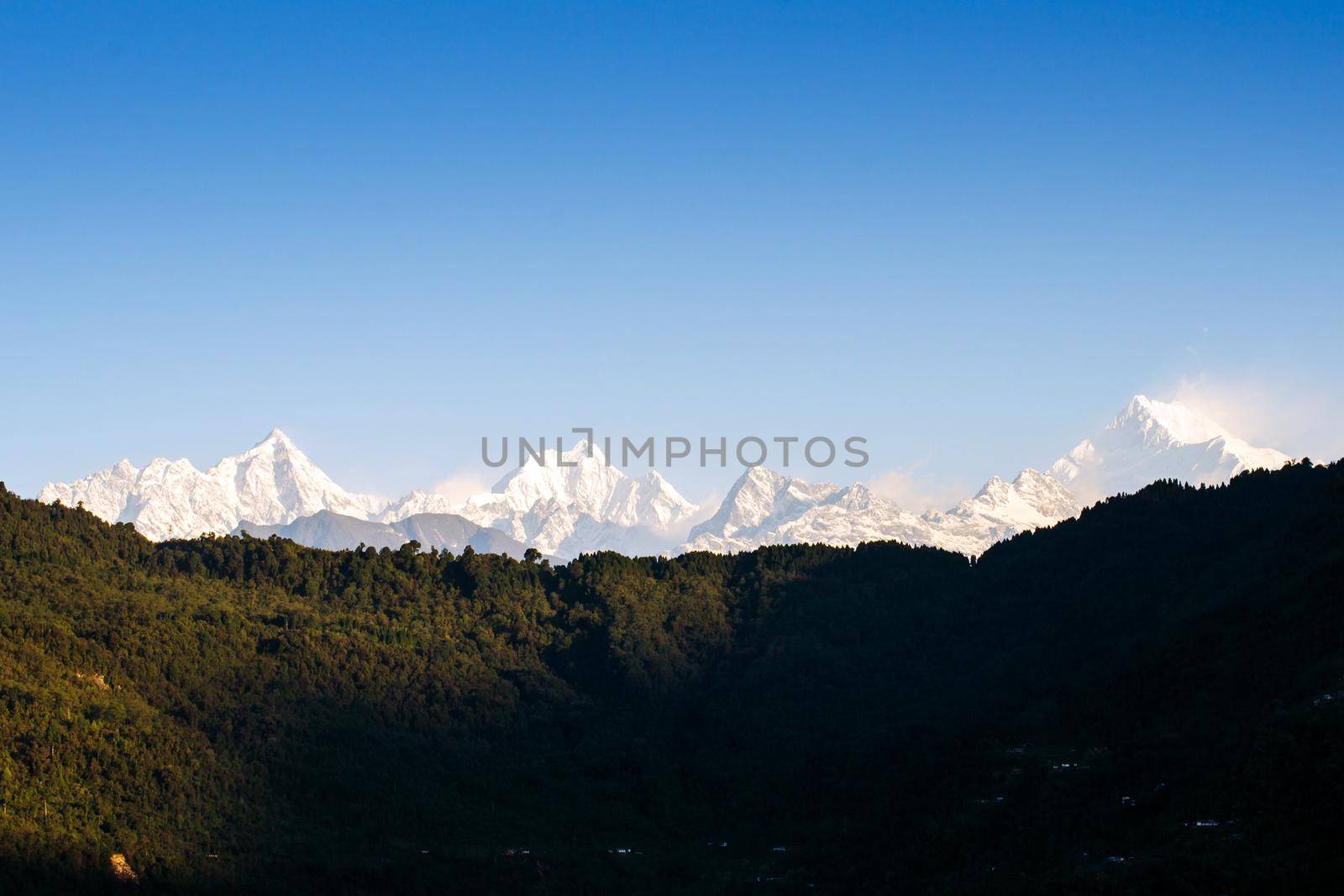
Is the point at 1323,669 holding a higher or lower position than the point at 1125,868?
higher

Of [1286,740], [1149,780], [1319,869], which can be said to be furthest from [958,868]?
[1319,869]

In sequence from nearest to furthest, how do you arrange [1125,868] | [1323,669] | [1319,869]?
[1319,869], [1125,868], [1323,669]

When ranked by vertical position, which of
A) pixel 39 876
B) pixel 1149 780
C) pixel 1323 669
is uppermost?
pixel 1323 669

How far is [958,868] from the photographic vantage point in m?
197

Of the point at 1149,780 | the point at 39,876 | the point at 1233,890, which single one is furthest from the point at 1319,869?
the point at 39,876

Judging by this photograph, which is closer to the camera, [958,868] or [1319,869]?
[1319,869]

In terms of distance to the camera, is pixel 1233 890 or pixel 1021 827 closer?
pixel 1233 890

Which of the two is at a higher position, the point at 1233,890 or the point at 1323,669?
the point at 1323,669

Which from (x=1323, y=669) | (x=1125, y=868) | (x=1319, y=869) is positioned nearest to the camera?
(x=1319, y=869)

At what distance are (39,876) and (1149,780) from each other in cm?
14368

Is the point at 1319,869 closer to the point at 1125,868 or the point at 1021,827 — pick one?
the point at 1125,868

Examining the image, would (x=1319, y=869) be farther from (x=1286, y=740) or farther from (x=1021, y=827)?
(x=1021, y=827)

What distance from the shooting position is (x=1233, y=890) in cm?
14962

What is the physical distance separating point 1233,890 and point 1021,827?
2026 inches
